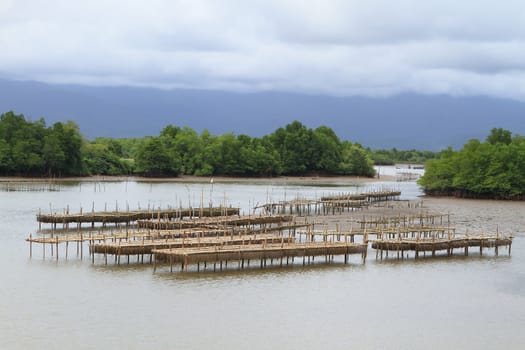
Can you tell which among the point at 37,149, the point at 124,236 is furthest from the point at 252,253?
the point at 37,149

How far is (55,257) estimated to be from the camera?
47.8m

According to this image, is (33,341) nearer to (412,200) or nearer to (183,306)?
(183,306)

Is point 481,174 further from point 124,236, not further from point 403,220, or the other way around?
point 124,236

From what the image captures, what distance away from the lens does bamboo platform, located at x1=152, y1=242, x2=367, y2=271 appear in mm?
44438

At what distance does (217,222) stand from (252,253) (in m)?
16.1

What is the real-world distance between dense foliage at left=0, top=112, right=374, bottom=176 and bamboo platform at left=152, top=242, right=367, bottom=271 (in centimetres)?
8919

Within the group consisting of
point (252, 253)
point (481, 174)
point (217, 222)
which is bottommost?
point (252, 253)

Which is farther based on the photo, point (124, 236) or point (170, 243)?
point (124, 236)

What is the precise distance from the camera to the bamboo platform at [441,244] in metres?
51.0

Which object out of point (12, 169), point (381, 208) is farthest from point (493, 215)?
point (12, 169)

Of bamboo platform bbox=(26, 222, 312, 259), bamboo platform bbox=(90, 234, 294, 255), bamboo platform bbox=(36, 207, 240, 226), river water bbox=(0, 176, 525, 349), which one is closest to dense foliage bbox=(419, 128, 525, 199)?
bamboo platform bbox=(36, 207, 240, 226)

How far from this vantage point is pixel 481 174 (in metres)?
101

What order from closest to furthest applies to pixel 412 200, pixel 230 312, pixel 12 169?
pixel 230 312
pixel 412 200
pixel 12 169

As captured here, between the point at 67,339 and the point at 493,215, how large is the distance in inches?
2248
